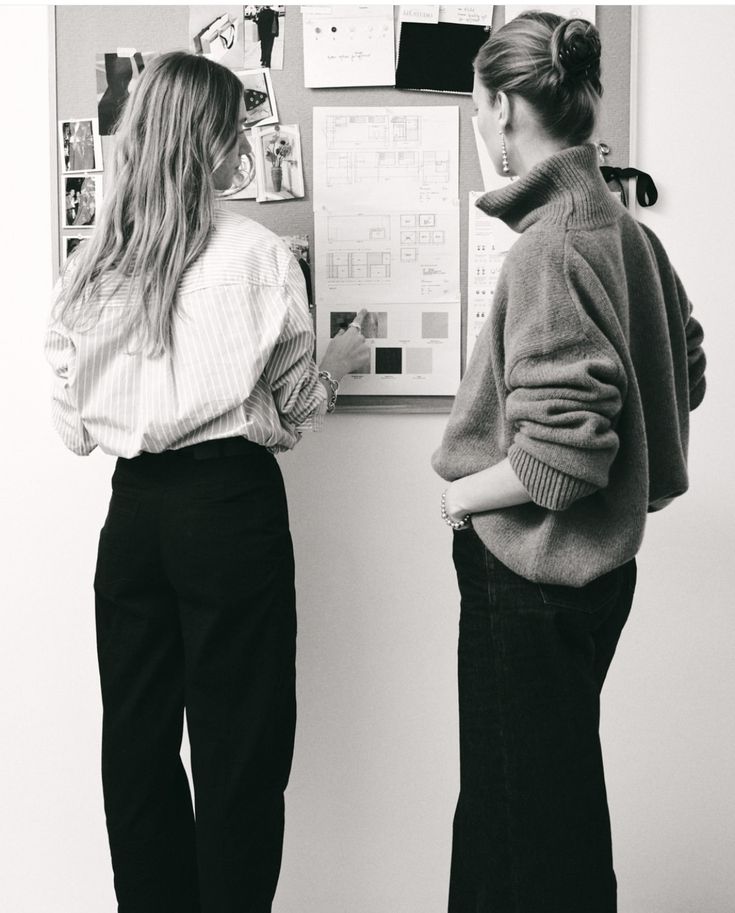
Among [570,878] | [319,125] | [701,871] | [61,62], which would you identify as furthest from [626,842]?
[61,62]

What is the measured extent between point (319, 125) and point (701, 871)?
1.63 metres

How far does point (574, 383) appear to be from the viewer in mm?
923

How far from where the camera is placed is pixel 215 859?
1.28 metres

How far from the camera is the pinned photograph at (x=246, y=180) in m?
1.58

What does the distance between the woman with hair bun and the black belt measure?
301 millimetres

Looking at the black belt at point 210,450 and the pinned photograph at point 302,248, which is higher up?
the pinned photograph at point 302,248

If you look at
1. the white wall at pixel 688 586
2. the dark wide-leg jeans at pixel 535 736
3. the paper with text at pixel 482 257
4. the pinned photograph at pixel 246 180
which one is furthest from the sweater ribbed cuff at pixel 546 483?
the pinned photograph at pixel 246 180

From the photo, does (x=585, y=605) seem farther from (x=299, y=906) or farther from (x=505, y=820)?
(x=299, y=906)

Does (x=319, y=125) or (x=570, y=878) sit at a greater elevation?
(x=319, y=125)

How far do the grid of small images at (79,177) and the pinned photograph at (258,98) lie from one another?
29cm

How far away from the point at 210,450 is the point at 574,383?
0.54 m

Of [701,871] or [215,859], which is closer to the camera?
[215,859]

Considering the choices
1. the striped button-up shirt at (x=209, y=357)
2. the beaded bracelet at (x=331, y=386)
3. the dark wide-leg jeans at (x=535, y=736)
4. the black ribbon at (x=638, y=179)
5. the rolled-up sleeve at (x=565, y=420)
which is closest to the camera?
the rolled-up sleeve at (x=565, y=420)

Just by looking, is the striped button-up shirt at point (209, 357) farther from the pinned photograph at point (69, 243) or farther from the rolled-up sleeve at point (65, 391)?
the pinned photograph at point (69, 243)
